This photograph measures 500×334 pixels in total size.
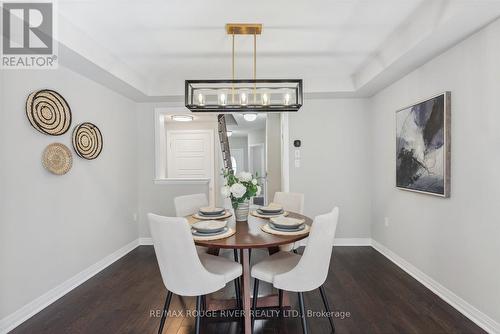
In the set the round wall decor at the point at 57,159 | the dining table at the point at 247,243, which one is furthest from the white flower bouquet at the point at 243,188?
the round wall decor at the point at 57,159

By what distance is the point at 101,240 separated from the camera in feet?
10.3

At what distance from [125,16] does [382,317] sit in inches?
125

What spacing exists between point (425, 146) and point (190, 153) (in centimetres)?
459

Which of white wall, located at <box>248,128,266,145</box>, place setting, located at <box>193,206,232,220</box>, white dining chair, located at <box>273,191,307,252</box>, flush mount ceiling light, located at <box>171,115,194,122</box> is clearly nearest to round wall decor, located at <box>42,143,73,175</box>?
place setting, located at <box>193,206,232,220</box>

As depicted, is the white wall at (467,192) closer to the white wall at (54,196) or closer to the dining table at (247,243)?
the dining table at (247,243)

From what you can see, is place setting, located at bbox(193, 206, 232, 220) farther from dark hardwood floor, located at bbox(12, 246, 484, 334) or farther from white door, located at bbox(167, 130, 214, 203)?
white door, located at bbox(167, 130, 214, 203)

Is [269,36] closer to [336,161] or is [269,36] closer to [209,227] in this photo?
[209,227]

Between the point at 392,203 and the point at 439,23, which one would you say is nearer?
the point at 439,23

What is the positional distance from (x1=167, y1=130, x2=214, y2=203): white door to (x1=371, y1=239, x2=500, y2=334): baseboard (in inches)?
157

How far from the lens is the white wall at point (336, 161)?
3.92m

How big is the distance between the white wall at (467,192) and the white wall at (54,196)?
357cm

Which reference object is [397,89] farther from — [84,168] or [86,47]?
[84,168]

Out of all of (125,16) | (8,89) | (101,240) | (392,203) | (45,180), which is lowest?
(101,240)

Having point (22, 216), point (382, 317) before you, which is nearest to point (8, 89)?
point (22, 216)
